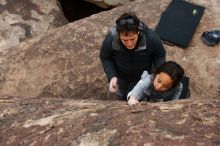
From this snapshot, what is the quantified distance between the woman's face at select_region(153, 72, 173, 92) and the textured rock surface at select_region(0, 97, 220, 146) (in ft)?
0.46

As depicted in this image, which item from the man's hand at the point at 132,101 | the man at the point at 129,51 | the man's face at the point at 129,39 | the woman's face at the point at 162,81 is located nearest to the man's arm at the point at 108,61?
the man at the point at 129,51

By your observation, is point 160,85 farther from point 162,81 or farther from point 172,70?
point 172,70

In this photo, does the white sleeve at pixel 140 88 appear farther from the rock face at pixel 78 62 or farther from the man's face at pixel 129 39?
the rock face at pixel 78 62

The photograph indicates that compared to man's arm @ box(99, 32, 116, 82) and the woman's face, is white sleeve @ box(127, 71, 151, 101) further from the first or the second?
man's arm @ box(99, 32, 116, 82)

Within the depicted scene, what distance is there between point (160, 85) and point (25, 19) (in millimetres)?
3966

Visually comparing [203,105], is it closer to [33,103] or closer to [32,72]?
[33,103]

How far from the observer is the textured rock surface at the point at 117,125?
3.25m

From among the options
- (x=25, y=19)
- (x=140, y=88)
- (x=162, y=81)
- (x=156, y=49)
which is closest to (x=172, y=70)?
(x=162, y=81)

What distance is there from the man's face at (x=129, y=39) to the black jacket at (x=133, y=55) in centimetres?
11

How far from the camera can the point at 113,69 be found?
4.25 meters

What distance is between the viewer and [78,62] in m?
5.54

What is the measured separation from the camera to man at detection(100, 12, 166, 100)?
3.68 meters

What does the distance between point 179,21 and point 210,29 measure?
382 millimetres

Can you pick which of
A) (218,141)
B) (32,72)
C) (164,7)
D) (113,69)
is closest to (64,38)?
(32,72)
